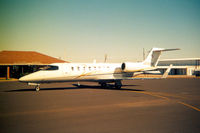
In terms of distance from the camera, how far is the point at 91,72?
19.1 meters

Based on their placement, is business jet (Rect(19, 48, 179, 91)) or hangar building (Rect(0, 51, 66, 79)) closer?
business jet (Rect(19, 48, 179, 91))

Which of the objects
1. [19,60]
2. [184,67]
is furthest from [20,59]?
[184,67]

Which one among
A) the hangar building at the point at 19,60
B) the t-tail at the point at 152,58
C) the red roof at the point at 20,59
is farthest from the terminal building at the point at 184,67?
the hangar building at the point at 19,60

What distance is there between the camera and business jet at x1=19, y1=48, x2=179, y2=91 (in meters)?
16.7

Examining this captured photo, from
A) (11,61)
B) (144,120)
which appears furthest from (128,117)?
(11,61)

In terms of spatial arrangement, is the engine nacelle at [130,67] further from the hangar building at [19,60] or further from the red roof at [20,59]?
the hangar building at [19,60]

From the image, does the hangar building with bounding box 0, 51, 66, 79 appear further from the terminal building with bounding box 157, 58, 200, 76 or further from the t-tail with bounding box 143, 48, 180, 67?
the terminal building with bounding box 157, 58, 200, 76

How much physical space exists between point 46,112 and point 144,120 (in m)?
4.44

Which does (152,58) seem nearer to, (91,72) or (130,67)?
(130,67)

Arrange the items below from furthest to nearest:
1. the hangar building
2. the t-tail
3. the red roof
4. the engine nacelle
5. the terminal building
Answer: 1. the terminal building
2. the hangar building
3. the red roof
4. the t-tail
5. the engine nacelle

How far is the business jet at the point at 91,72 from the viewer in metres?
16.7

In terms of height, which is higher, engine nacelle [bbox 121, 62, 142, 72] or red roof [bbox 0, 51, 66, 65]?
red roof [bbox 0, 51, 66, 65]

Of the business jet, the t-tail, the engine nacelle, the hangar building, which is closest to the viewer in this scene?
the business jet

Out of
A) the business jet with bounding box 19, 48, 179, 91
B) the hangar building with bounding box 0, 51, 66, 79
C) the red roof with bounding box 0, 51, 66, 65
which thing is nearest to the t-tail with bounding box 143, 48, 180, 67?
the business jet with bounding box 19, 48, 179, 91
